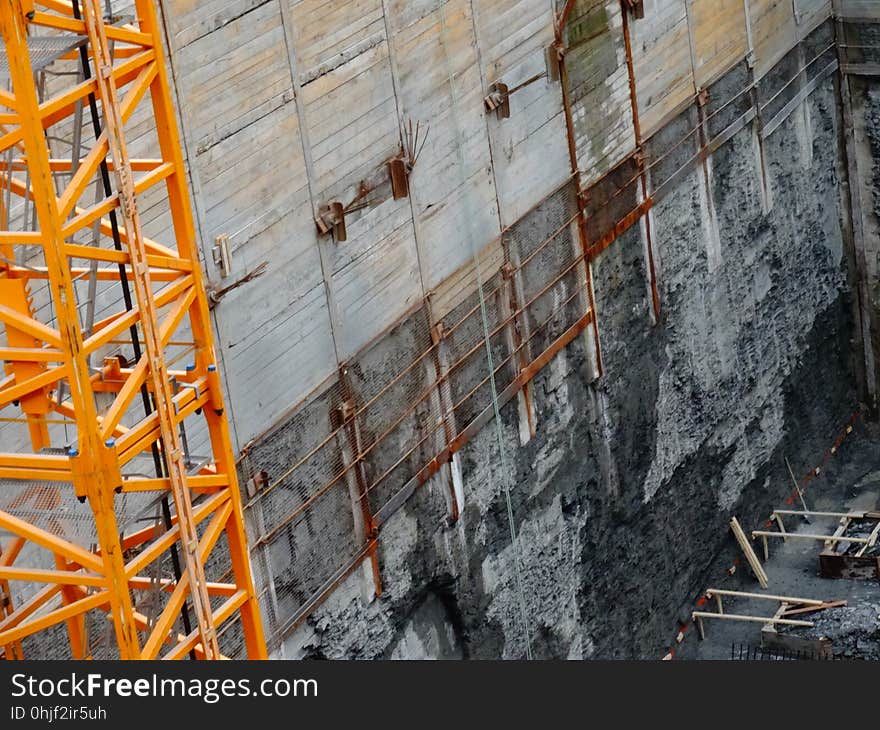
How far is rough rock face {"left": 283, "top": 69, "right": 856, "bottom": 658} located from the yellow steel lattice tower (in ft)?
11.5

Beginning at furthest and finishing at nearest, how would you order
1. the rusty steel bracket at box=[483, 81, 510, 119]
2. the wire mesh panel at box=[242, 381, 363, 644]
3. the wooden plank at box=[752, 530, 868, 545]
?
the wooden plank at box=[752, 530, 868, 545] < the rusty steel bracket at box=[483, 81, 510, 119] < the wire mesh panel at box=[242, 381, 363, 644]

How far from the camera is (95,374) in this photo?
33.4 ft

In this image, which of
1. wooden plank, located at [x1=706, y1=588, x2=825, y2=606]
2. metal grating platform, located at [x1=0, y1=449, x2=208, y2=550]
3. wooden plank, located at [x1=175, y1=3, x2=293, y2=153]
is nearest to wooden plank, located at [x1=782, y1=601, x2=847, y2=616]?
wooden plank, located at [x1=706, y1=588, x2=825, y2=606]

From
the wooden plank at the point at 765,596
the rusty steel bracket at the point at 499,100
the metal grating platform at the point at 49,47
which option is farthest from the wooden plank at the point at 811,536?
the metal grating platform at the point at 49,47

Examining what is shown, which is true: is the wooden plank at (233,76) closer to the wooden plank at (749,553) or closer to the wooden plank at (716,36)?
the wooden plank at (716,36)

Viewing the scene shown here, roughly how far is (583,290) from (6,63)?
29.5 feet

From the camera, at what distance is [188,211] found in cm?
984

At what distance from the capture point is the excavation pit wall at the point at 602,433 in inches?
547

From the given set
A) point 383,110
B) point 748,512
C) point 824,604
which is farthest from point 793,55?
point 383,110

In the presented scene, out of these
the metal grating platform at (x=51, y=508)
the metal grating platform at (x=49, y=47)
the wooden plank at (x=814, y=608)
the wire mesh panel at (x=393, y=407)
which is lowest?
the wooden plank at (x=814, y=608)

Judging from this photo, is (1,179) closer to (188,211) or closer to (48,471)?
(188,211)

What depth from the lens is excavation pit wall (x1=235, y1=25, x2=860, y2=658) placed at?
13.9 m

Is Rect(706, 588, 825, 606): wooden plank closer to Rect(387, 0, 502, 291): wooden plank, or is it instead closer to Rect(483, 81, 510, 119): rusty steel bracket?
Rect(387, 0, 502, 291): wooden plank

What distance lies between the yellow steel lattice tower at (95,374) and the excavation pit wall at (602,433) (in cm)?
263
